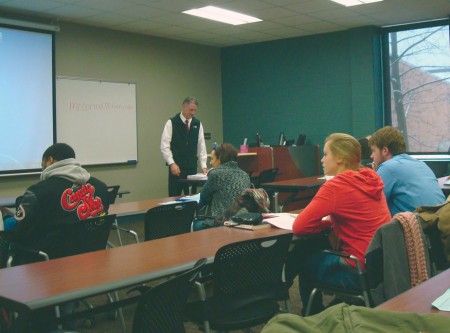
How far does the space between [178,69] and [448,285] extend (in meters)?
7.17

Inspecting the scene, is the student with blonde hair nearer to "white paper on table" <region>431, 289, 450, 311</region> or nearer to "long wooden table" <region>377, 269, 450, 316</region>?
"long wooden table" <region>377, 269, 450, 316</region>

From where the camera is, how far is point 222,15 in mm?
6848

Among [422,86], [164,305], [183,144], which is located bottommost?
[164,305]

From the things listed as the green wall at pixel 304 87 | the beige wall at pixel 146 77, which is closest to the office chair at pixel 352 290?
the beige wall at pixel 146 77

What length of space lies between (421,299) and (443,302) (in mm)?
73

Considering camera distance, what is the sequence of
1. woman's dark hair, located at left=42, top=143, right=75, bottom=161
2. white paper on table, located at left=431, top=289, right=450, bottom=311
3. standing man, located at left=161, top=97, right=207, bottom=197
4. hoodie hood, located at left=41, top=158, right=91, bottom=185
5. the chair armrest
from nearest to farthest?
white paper on table, located at left=431, top=289, right=450, bottom=311, the chair armrest, hoodie hood, located at left=41, top=158, right=91, bottom=185, woman's dark hair, located at left=42, top=143, right=75, bottom=161, standing man, located at left=161, top=97, right=207, bottom=197

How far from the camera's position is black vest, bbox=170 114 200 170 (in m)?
6.60

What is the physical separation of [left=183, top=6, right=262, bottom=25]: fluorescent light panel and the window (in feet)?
7.12

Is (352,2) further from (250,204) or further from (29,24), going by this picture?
(250,204)

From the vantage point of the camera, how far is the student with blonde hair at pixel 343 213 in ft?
8.84

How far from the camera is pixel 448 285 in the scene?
1662 mm

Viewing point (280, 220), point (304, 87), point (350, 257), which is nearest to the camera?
point (350, 257)

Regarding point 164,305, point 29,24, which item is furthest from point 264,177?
point 164,305

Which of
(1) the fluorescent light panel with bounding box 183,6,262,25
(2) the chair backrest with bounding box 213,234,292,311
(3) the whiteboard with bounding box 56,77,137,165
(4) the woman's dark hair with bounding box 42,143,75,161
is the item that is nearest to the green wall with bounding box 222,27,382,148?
(1) the fluorescent light panel with bounding box 183,6,262,25
